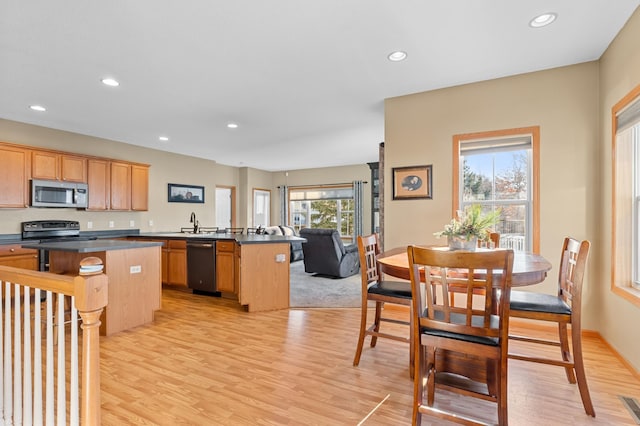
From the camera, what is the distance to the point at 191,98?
4.01 m

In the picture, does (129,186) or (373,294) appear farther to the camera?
(129,186)

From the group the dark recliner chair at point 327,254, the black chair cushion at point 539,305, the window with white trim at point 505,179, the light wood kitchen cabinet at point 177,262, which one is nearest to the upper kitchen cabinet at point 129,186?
the light wood kitchen cabinet at point 177,262

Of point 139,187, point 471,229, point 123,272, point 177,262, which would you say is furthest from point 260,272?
point 139,187

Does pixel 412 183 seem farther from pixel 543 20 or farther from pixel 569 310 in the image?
pixel 569 310

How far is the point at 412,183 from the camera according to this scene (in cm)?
392

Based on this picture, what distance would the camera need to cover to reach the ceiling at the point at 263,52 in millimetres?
2309

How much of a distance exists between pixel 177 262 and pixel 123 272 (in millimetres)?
1622

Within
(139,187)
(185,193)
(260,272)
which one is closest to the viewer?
(260,272)

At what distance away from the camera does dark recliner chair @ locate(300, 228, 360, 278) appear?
5859 mm

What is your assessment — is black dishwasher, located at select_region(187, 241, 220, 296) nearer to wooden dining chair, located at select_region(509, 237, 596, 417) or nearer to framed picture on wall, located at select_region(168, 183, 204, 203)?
framed picture on wall, located at select_region(168, 183, 204, 203)

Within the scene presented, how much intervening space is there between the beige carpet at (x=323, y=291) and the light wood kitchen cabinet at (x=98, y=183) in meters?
3.53

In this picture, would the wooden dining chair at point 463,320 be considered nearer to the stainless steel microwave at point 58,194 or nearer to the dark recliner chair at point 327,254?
the dark recliner chair at point 327,254

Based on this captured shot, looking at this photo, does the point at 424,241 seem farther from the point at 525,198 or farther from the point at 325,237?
the point at 325,237

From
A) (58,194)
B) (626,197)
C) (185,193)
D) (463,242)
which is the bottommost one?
(463,242)
